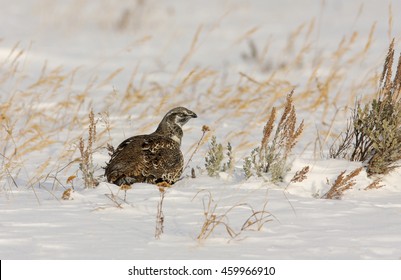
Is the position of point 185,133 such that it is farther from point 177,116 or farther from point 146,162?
point 146,162

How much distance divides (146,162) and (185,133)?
8.61 feet

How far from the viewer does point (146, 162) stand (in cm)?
562

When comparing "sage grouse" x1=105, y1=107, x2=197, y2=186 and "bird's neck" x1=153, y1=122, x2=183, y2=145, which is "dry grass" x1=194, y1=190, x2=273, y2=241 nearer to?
"sage grouse" x1=105, y1=107, x2=197, y2=186

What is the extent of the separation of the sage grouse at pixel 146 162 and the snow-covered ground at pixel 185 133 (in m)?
0.19

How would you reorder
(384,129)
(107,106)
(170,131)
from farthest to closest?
(107,106), (170,131), (384,129)

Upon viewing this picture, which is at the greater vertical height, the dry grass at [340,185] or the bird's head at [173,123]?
the bird's head at [173,123]

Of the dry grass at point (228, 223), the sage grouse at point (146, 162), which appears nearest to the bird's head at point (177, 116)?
the sage grouse at point (146, 162)

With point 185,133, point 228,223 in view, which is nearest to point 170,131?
point 185,133

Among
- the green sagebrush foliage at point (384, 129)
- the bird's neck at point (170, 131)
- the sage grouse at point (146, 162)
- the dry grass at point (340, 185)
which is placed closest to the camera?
the dry grass at point (340, 185)

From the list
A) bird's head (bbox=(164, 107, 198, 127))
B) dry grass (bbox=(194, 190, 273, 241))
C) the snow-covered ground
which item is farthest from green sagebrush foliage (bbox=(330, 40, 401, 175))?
dry grass (bbox=(194, 190, 273, 241))

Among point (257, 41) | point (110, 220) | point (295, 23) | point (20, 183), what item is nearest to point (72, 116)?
point (20, 183)

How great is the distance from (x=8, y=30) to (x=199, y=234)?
11083mm

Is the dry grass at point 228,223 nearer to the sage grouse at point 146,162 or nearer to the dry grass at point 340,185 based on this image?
the dry grass at point 340,185

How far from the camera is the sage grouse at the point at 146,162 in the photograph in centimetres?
557
